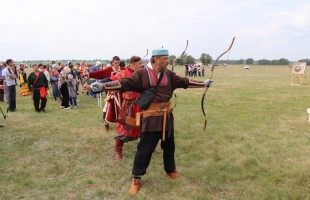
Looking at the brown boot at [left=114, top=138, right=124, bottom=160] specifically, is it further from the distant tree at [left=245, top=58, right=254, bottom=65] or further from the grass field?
the distant tree at [left=245, top=58, right=254, bottom=65]

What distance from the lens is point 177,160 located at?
5.66 m

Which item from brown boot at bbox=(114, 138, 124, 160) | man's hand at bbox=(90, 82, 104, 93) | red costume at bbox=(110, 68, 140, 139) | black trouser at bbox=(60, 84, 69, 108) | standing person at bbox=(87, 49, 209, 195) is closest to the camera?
man's hand at bbox=(90, 82, 104, 93)

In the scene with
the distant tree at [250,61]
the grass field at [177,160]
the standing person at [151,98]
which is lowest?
the grass field at [177,160]

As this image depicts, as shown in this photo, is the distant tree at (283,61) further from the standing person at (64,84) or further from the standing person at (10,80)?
the standing person at (10,80)

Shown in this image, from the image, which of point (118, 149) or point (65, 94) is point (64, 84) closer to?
point (65, 94)

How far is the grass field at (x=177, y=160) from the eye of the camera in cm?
439

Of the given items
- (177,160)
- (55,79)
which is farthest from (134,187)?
(55,79)

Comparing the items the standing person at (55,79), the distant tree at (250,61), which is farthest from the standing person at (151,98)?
the distant tree at (250,61)

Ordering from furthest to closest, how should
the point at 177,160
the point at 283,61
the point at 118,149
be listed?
the point at 283,61 < the point at 118,149 < the point at 177,160

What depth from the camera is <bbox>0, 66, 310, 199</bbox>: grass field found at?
439 centimetres

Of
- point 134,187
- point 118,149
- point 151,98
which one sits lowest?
point 134,187

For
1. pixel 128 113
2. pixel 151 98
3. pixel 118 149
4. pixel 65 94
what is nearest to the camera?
pixel 151 98

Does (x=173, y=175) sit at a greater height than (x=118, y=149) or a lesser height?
lesser

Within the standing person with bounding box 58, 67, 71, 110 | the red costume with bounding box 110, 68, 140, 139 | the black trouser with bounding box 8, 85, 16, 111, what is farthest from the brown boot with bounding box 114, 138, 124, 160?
the black trouser with bounding box 8, 85, 16, 111
